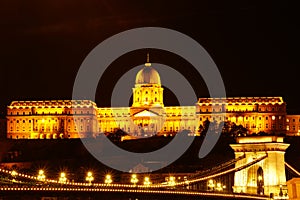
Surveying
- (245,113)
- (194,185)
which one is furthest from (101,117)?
(194,185)

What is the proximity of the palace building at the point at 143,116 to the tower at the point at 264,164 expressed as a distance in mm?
112625

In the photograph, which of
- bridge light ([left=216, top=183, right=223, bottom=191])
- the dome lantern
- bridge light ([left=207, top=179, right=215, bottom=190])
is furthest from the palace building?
bridge light ([left=216, top=183, right=223, bottom=191])

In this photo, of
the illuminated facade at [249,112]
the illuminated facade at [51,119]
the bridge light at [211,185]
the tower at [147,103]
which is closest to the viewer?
the bridge light at [211,185]

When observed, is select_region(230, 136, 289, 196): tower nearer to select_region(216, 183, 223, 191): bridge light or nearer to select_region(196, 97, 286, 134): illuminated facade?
select_region(216, 183, 223, 191): bridge light

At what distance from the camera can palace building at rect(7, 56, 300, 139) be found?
6988 inches

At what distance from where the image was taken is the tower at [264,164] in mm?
60312

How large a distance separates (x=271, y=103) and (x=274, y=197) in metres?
119

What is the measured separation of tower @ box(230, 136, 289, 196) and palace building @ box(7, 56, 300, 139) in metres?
113

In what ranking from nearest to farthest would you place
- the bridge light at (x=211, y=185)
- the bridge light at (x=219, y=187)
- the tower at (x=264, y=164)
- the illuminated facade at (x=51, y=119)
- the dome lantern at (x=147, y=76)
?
the tower at (x=264, y=164), the bridge light at (x=219, y=187), the bridge light at (x=211, y=185), the illuminated facade at (x=51, y=119), the dome lantern at (x=147, y=76)

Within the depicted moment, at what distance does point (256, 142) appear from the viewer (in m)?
60.8

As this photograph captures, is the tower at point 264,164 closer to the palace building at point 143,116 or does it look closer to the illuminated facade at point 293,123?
the palace building at point 143,116

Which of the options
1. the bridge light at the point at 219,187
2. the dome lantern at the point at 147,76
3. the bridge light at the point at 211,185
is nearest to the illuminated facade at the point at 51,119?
the dome lantern at the point at 147,76

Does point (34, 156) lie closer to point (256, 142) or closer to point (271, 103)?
point (271, 103)

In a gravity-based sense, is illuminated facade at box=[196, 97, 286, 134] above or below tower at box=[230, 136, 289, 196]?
above
